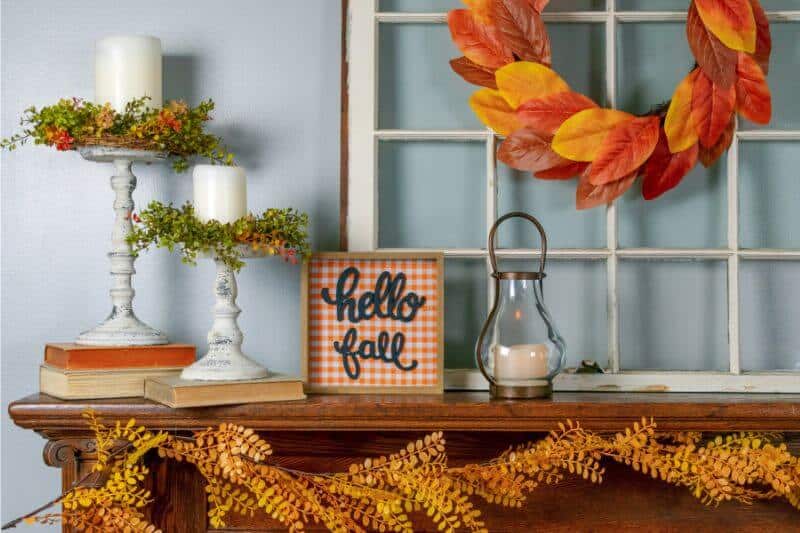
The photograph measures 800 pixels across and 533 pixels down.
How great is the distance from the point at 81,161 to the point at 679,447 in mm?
1192

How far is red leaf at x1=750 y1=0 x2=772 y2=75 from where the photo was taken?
1534 mm

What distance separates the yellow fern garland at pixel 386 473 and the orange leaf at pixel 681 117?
1.67 feet

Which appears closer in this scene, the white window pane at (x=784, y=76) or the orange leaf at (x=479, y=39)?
the orange leaf at (x=479, y=39)

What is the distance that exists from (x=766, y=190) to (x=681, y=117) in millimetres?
262

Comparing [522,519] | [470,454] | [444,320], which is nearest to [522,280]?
[444,320]

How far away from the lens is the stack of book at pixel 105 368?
1.37 m

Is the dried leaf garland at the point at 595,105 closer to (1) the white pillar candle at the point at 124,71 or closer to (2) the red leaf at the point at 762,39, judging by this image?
(2) the red leaf at the point at 762,39

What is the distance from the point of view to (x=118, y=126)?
142 cm

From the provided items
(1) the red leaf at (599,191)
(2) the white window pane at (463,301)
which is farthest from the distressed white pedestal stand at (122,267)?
(1) the red leaf at (599,191)

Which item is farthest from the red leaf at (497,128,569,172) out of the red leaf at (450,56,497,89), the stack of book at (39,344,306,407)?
the stack of book at (39,344,306,407)

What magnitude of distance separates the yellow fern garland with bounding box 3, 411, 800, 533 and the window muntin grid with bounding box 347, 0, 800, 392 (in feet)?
0.58

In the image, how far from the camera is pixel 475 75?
1559 mm

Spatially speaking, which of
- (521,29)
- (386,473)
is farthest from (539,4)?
(386,473)

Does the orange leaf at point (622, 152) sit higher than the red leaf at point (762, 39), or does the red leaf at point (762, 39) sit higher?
the red leaf at point (762, 39)
